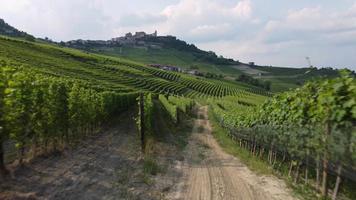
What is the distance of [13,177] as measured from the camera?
13508 mm

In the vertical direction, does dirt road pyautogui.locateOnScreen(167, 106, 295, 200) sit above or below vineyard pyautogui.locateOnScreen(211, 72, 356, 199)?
below

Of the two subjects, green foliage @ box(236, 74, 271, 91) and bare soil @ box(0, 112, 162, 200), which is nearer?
bare soil @ box(0, 112, 162, 200)

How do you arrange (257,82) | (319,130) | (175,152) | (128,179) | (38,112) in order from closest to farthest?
(319,130) < (128,179) < (38,112) < (175,152) < (257,82)

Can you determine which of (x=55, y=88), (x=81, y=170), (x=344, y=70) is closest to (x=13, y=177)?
(x=81, y=170)

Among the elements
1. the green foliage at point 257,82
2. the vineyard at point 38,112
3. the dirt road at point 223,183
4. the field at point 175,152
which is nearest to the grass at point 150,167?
the field at point 175,152

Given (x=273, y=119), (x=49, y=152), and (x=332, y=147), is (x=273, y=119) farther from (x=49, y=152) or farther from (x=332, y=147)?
(x=49, y=152)

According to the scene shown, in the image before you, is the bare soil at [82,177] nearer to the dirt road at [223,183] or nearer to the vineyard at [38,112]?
the vineyard at [38,112]

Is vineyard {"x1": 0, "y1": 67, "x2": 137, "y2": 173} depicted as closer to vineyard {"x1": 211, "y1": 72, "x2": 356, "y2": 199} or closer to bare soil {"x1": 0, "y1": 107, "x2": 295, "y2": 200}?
bare soil {"x1": 0, "y1": 107, "x2": 295, "y2": 200}

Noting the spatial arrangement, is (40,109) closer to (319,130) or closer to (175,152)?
(319,130)

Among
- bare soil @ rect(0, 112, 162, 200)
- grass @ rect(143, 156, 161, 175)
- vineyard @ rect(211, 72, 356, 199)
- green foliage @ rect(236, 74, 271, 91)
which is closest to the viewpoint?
vineyard @ rect(211, 72, 356, 199)

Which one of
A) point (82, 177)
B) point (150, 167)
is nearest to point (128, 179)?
point (82, 177)

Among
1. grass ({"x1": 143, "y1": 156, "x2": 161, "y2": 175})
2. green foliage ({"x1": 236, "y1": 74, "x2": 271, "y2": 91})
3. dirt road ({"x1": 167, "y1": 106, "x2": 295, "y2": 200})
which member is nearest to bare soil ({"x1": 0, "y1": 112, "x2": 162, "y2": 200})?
grass ({"x1": 143, "y1": 156, "x2": 161, "y2": 175})

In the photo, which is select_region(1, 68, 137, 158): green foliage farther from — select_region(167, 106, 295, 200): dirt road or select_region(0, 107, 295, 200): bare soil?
select_region(167, 106, 295, 200): dirt road

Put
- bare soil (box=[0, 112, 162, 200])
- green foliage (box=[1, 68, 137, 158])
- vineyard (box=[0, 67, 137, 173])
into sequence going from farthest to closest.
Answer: bare soil (box=[0, 112, 162, 200]), green foliage (box=[1, 68, 137, 158]), vineyard (box=[0, 67, 137, 173])
